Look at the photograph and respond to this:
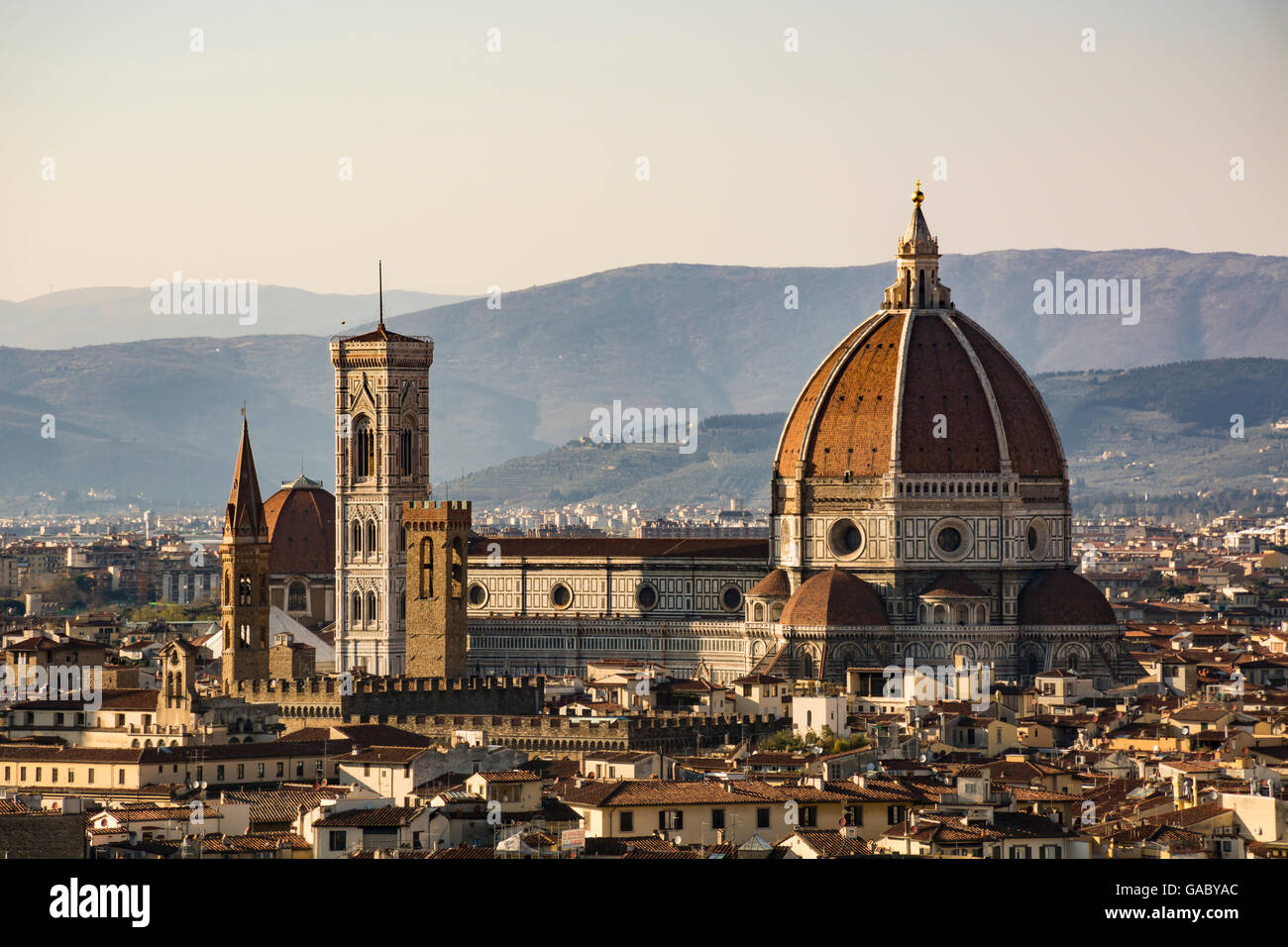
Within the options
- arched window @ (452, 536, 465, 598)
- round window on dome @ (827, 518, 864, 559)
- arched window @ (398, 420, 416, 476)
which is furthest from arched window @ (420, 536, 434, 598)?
round window on dome @ (827, 518, 864, 559)

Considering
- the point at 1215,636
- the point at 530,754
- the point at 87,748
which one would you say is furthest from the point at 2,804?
the point at 1215,636

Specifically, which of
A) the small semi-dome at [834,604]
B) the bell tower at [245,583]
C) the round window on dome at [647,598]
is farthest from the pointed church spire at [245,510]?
the round window on dome at [647,598]

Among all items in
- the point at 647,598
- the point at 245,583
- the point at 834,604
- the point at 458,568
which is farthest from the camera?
the point at 647,598

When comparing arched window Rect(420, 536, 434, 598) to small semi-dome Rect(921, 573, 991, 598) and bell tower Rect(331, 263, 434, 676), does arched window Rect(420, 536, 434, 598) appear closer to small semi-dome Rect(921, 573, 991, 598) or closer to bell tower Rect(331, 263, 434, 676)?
bell tower Rect(331, 263, 434, 676)

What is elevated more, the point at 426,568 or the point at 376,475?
the point at 376,475

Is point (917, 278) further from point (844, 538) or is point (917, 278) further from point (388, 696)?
point (388, 696)

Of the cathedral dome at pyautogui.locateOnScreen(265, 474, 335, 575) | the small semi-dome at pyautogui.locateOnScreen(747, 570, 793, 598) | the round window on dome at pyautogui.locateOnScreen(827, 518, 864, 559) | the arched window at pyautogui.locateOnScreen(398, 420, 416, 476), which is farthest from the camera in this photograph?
the cathedral dome at pyautogui.locateOnScreen(265, 474, 335, 575)

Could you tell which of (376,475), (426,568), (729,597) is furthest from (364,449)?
(729,597)
